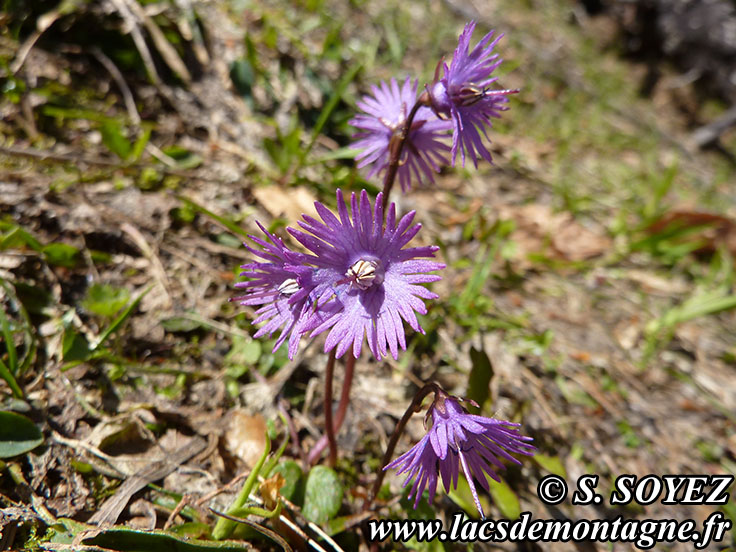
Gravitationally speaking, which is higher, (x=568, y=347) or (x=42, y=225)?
(x=568, y=347)

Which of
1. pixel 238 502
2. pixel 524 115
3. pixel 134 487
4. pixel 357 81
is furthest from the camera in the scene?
pixel 524 115

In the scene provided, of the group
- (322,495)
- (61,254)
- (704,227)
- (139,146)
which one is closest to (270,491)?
(322,495)

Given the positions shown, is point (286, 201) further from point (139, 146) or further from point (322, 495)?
point (322, 495)

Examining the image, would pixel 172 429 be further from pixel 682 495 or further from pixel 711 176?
pixel 711 176

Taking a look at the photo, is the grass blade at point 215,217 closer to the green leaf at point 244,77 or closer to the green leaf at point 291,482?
the green leaf at point 291,482

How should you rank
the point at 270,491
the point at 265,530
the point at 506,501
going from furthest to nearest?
the point at 506,501 < the point at 270,491 < the point at 265,530

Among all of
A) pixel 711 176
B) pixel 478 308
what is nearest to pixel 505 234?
pixel 478 308
